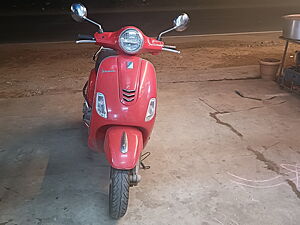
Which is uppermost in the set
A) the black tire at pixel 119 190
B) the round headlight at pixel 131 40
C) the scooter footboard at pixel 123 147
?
the round headlight at pixel 131 40

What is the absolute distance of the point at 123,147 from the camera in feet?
6.81

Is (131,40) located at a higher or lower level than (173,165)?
higher

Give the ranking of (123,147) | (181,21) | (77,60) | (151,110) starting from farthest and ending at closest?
(77,60) → (181,21) → (151,110) → (123,147)

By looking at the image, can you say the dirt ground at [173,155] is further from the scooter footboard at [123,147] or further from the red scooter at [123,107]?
the scooter footboard at [123,147]

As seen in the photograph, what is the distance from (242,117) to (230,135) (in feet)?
1.63

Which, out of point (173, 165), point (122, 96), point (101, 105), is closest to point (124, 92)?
point (122, 96)

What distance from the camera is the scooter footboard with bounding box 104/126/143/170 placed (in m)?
2.05

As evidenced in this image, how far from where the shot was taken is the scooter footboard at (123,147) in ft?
6.72

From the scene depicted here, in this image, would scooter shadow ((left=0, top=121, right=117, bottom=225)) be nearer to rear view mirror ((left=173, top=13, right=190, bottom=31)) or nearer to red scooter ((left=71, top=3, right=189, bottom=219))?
red scooter ((left=71, top=3, right=189, bottom=219))

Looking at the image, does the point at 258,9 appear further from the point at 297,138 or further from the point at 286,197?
the point at 286,197

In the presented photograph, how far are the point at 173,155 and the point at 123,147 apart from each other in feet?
3.33

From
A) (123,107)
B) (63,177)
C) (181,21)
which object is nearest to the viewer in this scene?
(123,107)

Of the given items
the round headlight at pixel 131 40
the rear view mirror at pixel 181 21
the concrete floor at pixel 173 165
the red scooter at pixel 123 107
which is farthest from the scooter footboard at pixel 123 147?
the rear view mirror at pixel 181 21

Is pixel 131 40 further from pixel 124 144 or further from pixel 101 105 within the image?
pixel 124 144
